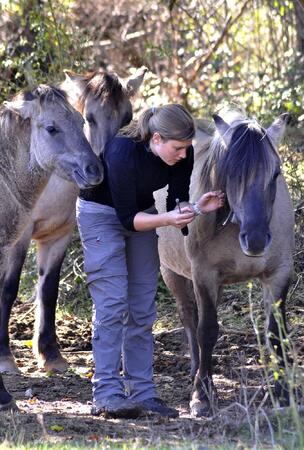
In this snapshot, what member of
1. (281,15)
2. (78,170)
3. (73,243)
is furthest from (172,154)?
(281,15)

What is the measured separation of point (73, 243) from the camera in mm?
9148

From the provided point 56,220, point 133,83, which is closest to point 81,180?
point 56,220

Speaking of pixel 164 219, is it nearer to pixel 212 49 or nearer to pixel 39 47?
pixel 39 47

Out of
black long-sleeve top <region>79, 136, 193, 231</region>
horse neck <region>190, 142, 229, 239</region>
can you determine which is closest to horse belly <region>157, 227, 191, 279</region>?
horse neck <region>190, 142, 229, 239</region>

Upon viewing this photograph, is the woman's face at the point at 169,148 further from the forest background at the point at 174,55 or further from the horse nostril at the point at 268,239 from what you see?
the forest background at the point at 174,55

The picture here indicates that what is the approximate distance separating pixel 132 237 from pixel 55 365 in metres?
1.85

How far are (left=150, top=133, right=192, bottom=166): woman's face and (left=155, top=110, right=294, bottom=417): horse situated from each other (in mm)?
313

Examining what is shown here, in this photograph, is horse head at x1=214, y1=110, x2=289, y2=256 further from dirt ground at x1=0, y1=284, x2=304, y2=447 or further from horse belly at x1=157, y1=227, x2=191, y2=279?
horse belly at x1=157, y1=227, x2=191, y2=279

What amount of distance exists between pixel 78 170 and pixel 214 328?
1.27 m

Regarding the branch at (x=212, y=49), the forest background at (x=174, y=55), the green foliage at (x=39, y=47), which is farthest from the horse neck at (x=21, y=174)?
the branch at (x=212, y=49)

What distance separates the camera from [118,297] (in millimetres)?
5477

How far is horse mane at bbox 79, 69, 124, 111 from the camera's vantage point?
6797 millimetres

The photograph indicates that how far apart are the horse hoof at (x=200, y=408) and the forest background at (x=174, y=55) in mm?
2478

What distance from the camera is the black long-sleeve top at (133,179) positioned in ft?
17.4
